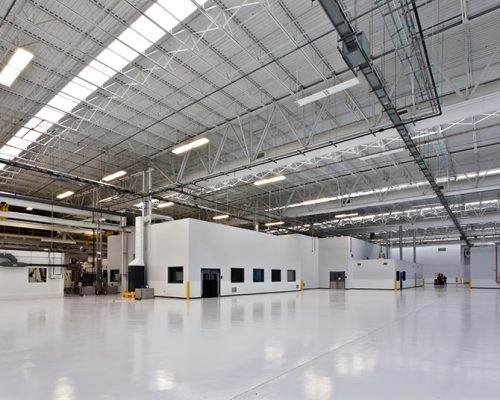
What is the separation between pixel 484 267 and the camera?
45.8 meters

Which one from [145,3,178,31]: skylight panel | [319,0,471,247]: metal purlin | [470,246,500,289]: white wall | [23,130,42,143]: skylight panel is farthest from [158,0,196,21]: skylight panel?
[470,246,500,289]: white wall

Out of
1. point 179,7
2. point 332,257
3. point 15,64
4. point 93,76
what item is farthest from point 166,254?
point 332,257

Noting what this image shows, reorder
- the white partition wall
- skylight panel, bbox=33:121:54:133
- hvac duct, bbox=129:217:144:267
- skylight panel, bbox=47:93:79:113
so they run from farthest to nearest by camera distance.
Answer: hvac duct, bbox=129:217:144:267 < the white partition wall < skylight panel, bbox=33:121:54:133 < skylight panel, bbox=47:93:79:113

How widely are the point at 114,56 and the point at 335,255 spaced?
35.9 meters

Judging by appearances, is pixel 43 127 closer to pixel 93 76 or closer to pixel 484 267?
pixel 93 76

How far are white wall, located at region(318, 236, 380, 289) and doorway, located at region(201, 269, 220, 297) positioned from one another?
19815 mm

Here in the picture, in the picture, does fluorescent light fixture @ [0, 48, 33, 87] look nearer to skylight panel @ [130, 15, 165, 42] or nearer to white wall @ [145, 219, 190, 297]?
skylight panel @ [130, 15, 165, 42]

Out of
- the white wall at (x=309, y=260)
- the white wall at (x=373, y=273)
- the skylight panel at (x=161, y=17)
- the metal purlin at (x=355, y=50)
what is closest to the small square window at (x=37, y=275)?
the skylight panel at (x=161, y=17)

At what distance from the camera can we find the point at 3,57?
14.3m

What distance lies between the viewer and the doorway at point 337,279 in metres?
42.5

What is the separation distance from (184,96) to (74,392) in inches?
554

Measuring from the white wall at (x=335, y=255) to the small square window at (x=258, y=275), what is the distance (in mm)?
13632

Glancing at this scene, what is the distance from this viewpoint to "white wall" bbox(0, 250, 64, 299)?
84.8 feet

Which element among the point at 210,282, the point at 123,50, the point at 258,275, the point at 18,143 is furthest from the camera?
the point at 258,275
